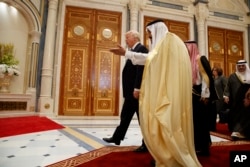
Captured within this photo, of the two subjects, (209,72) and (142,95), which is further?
(209,72)

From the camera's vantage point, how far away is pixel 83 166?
171 centimetres

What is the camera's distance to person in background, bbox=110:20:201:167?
1445 millimetres

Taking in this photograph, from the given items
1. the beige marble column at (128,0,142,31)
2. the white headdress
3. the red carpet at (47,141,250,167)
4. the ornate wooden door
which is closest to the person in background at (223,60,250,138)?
the red carpet at (47,141,250,167)

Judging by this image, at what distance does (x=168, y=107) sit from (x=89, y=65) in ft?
15.6

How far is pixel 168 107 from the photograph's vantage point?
58.9 inches

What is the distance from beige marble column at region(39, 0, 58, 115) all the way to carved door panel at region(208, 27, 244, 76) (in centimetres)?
518

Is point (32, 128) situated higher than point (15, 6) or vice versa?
point (15, 6)

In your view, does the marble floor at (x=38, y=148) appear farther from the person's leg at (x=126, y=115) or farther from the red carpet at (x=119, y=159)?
the person's leg at (x=126, y=115)

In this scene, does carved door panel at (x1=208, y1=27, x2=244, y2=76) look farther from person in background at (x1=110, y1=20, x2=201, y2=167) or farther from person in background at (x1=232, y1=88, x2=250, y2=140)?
person in background at (x1=110, y1=20, x2=201, y2=167)

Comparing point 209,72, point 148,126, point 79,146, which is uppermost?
point 209,72

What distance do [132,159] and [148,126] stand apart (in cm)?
58

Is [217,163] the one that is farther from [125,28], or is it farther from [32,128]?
[125,28]

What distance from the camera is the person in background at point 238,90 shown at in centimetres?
332

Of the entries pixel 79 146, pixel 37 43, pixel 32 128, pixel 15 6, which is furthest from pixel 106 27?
pixel 79 146
